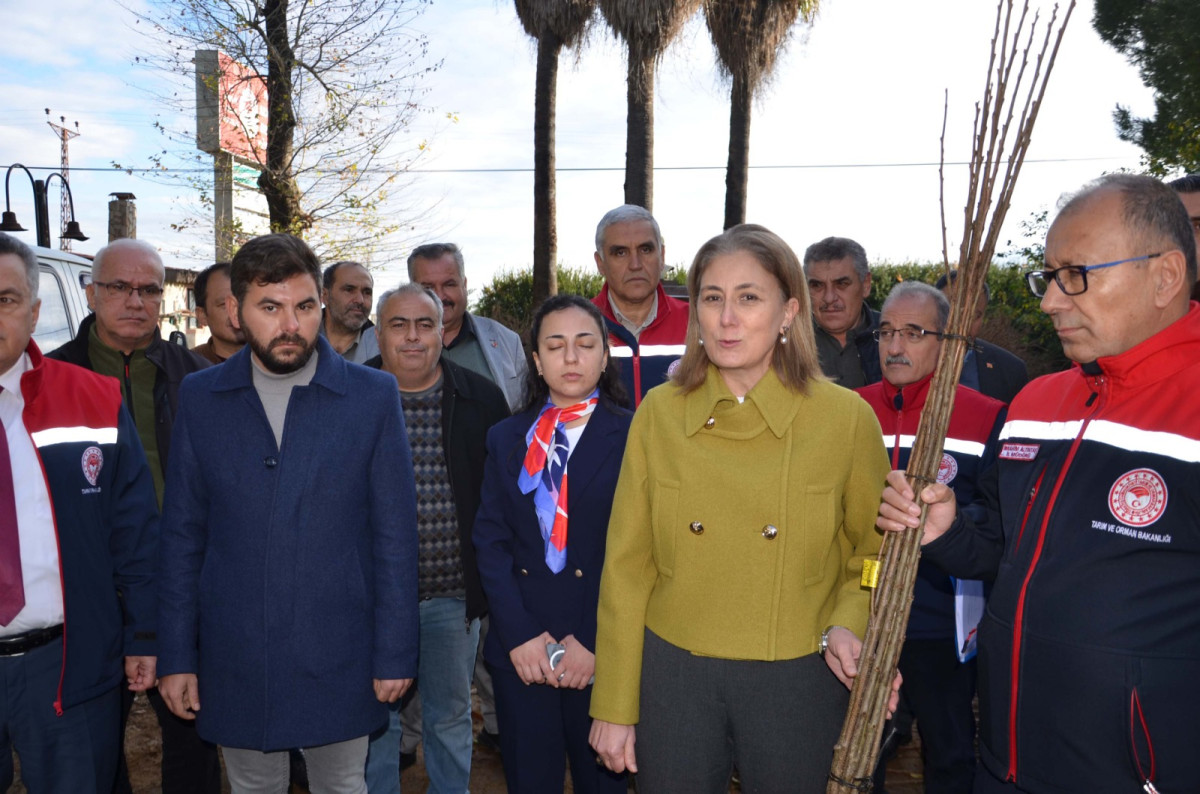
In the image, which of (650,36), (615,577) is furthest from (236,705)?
(650,36)

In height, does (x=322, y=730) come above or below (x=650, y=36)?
below

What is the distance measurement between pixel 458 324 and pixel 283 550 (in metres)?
2.36

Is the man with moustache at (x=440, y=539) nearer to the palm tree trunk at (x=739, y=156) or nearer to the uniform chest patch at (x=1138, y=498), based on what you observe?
the uniform chest patch at (x=1138, y=498)

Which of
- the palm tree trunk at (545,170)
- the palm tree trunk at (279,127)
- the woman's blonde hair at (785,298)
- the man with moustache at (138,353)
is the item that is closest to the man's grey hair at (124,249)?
the man with moustache at (138,353)

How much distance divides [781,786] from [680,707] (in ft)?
1.00

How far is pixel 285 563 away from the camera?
2777mm

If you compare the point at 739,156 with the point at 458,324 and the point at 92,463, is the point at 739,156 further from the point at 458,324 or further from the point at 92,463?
the point at 92,463

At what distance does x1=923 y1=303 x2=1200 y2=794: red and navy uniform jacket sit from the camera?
1.83m

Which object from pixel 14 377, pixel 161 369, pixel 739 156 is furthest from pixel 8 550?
pixel 739 156

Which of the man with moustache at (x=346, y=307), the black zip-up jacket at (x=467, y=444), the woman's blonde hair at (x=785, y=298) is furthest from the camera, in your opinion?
the man with moustache at (x=346, y=307)

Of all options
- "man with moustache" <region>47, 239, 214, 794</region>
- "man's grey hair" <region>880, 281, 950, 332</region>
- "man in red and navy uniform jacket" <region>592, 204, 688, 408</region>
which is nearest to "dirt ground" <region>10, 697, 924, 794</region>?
"man with moustache" <region>47, 239, 214, 794</region>

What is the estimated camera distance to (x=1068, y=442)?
6.83 ft

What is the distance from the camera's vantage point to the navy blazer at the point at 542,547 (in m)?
3.05

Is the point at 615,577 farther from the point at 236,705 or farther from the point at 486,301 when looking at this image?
the point at 486,301
